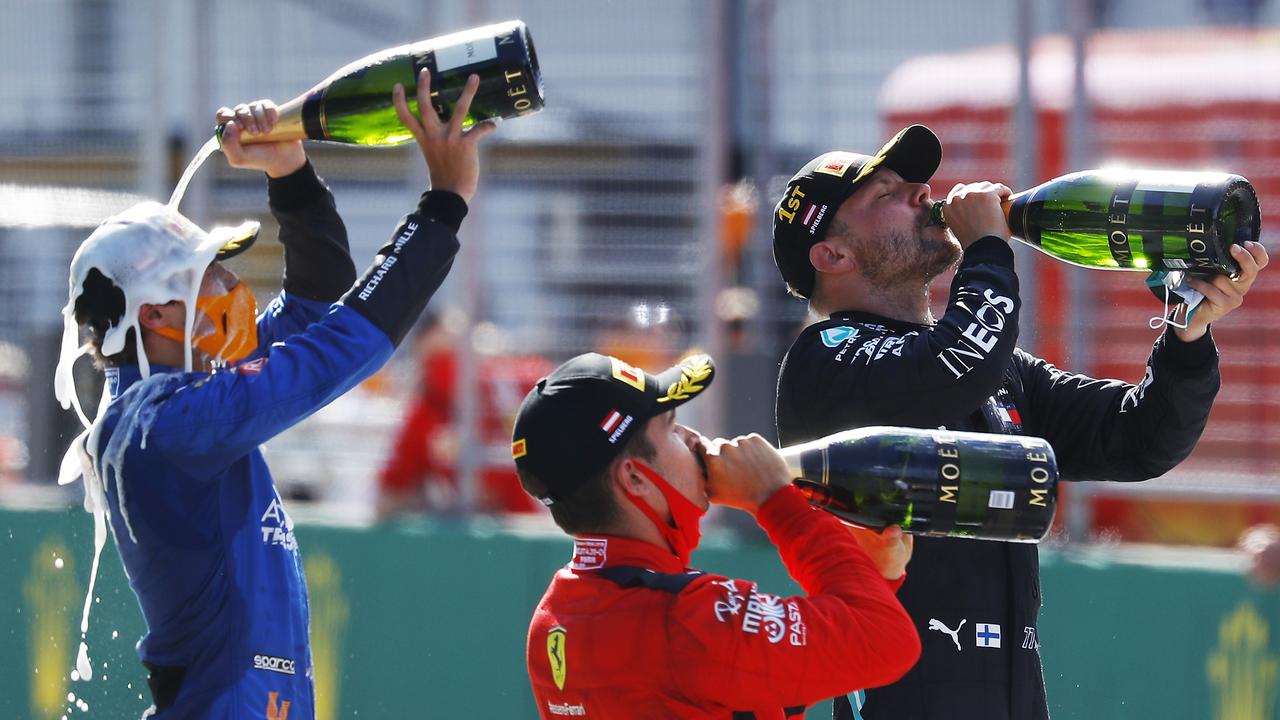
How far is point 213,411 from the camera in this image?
280 cm

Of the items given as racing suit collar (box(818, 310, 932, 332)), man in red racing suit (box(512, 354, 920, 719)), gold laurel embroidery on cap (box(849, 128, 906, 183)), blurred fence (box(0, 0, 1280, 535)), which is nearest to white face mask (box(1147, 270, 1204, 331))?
racing suit collar (box(818, 310, 932, 332))

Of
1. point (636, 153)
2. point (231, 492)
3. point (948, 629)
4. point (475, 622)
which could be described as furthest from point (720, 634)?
point (636, 153)

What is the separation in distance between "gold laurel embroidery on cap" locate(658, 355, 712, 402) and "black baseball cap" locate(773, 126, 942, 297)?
26.1 inches

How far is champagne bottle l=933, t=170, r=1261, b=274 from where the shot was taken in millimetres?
2873

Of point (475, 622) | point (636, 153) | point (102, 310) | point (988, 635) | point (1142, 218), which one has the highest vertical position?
point (636, 153)

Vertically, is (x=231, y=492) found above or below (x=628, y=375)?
below

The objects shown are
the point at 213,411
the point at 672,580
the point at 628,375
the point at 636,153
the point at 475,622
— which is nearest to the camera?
the point at 672,580

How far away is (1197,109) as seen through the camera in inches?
255

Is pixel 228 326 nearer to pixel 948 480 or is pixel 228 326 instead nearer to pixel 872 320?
pixel 872 320

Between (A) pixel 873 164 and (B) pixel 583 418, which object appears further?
(A) pixel 873 164

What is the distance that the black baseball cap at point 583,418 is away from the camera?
2594 millimetres

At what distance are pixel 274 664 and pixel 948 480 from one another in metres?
1.37

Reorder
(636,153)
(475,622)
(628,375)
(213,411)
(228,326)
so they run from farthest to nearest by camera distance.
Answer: (636,153) < (475,622) < (228,326) < (213,411) < (628,375)

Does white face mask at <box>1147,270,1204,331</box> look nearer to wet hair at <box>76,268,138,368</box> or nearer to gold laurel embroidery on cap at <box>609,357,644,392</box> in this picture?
gold laurel embroidery on cap at <box>609,357,644,392</box>
